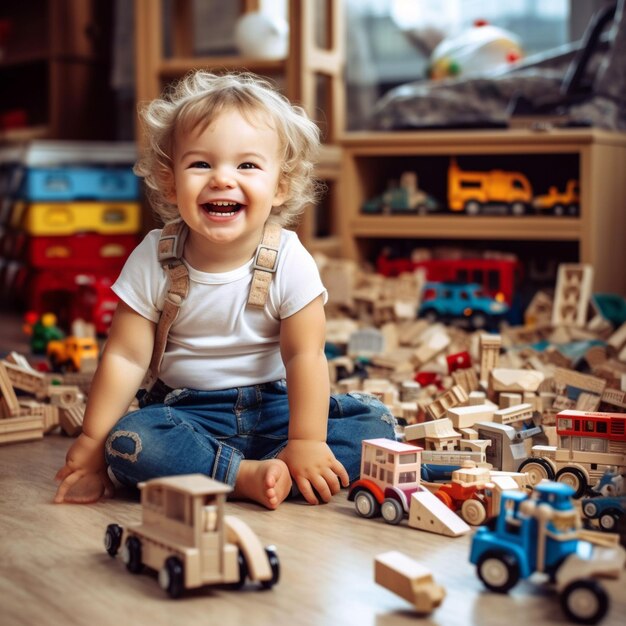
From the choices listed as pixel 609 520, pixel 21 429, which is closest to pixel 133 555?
pixel 609 520

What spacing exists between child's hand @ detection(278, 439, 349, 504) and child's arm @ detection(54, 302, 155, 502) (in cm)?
20

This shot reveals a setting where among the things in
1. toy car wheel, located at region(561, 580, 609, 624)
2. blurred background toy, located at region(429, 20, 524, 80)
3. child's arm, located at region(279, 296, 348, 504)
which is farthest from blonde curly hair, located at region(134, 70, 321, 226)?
blurred background toy, located at region(429, 20, 524, 80)

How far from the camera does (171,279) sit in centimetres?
117

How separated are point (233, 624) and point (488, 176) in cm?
179

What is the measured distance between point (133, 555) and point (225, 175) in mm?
438

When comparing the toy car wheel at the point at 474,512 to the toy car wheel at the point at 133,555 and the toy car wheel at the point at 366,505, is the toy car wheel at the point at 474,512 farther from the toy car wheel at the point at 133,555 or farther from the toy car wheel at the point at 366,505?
the toy car wheel at the point at 133,555

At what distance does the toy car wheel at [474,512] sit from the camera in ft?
3.31

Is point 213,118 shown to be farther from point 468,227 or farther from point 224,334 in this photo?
point 468,227

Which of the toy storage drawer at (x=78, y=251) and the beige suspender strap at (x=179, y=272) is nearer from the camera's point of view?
the beige suspender strap at (x=179, y=272)

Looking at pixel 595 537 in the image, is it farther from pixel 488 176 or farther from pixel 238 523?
pixel 488 176

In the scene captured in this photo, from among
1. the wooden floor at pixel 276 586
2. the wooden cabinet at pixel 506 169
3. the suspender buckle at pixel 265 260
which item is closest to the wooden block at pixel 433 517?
the wooden floor at pixel 276 586

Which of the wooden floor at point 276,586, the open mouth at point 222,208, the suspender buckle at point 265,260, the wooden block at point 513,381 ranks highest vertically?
the open mouth at point 222,208

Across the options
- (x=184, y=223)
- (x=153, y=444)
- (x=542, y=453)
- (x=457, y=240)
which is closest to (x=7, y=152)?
(x=457, y=240)

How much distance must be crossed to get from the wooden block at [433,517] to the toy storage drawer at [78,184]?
1.77 m
